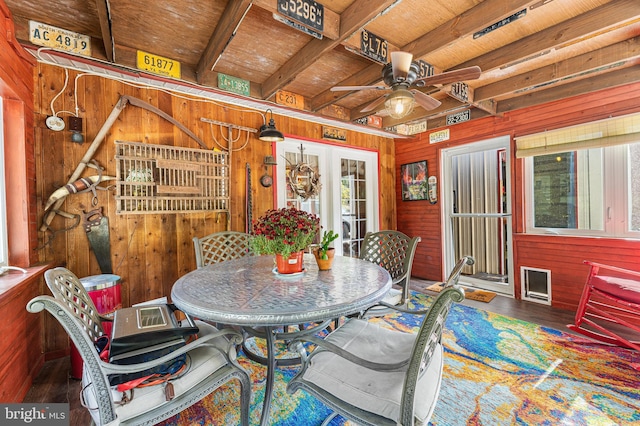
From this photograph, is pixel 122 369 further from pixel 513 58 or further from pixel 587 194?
pixel 587 194

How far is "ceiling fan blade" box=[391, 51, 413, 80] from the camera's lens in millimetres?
1836

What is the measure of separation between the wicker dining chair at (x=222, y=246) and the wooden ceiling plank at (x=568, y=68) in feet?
10.6

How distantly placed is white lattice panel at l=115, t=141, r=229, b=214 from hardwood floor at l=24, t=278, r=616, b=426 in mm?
1316

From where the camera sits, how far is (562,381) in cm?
194

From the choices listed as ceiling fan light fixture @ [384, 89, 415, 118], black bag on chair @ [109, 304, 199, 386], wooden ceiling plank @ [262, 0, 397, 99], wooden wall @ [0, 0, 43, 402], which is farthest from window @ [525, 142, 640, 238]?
wooden wall @ [0, 0, 43, 402]

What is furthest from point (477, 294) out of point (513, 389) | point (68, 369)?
point (68, 369)

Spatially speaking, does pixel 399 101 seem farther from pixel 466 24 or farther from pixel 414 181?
pixel 414 181

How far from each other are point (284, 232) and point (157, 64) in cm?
208

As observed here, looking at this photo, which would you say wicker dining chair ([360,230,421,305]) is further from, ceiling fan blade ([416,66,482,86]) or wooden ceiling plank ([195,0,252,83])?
wooden ceiling plank ([195,0,252,83])

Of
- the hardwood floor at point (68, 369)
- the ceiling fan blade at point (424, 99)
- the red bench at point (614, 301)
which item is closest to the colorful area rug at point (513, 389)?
the red bench at point (614, 301)

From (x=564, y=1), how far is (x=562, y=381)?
264 cm

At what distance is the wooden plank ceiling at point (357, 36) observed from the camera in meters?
1.86

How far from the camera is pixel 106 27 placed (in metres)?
1.90

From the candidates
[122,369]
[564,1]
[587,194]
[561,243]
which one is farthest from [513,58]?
[122,369]
